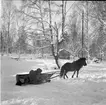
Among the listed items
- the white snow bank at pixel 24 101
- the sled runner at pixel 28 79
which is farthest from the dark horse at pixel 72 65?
the white snow bank at pixel 24 101

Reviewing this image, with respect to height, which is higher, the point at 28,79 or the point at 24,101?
the point at 28,79

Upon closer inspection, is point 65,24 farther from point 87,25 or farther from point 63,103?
point 63,103

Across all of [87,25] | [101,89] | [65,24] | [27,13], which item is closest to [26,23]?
[27,13]

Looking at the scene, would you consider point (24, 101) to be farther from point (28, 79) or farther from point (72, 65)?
point (72, 65)

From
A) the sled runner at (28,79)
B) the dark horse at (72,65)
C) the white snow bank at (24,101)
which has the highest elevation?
the dark horse at (72,65)

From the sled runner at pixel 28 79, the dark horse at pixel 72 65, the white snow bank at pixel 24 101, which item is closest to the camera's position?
the white snow bank at pixel 24 101

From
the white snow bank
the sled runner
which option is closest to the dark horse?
the sled runner

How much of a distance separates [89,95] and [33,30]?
29.6 feet

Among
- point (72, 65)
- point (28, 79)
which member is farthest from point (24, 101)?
point (72, 65)

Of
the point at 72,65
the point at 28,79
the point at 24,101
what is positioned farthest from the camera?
the point at 72,65

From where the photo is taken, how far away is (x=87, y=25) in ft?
65.9

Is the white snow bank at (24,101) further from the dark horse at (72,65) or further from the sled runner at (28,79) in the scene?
the dark horse at (72,65)

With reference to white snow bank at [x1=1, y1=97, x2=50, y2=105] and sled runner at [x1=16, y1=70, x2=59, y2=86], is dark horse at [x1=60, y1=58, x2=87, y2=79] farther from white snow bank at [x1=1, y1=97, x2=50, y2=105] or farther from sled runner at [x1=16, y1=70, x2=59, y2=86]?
white snow bank at [x1=1, y1=97, x2=50, y2=105]

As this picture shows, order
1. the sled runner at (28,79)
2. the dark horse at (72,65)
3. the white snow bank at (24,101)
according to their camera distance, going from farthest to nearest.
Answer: the dark horse at (72,65) → the sled runner at (28,79) → the white snow bank at (24,101)
